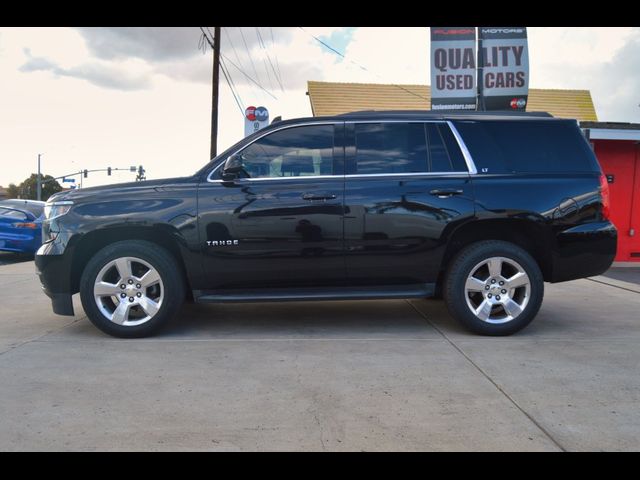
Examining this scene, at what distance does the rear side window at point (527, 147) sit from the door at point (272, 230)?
52.7 inches

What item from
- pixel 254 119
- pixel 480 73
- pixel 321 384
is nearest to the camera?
pixel 321 384

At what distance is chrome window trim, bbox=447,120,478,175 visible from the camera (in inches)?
192

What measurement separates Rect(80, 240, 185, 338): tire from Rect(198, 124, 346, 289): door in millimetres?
379

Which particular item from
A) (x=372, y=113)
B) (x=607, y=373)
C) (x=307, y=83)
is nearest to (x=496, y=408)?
(x=607, y=373)

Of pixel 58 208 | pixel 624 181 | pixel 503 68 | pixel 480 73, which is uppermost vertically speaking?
pixel 503 68

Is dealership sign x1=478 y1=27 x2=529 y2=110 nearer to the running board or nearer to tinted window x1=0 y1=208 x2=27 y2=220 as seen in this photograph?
the running board

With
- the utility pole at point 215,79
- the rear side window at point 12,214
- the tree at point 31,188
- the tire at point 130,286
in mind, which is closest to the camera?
the tire at point 130,286

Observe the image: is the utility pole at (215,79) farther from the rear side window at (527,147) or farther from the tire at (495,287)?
the tire at (495,287)

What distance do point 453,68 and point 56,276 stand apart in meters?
8.76

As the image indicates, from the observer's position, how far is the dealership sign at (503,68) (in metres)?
10.6

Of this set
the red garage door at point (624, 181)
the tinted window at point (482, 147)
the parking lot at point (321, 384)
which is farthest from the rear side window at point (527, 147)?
the red garage door at point (624, 181)

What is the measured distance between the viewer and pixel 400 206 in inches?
188

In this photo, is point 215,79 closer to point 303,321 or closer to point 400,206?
point 303,321

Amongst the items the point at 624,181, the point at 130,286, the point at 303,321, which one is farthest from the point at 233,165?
the point at 624,181
